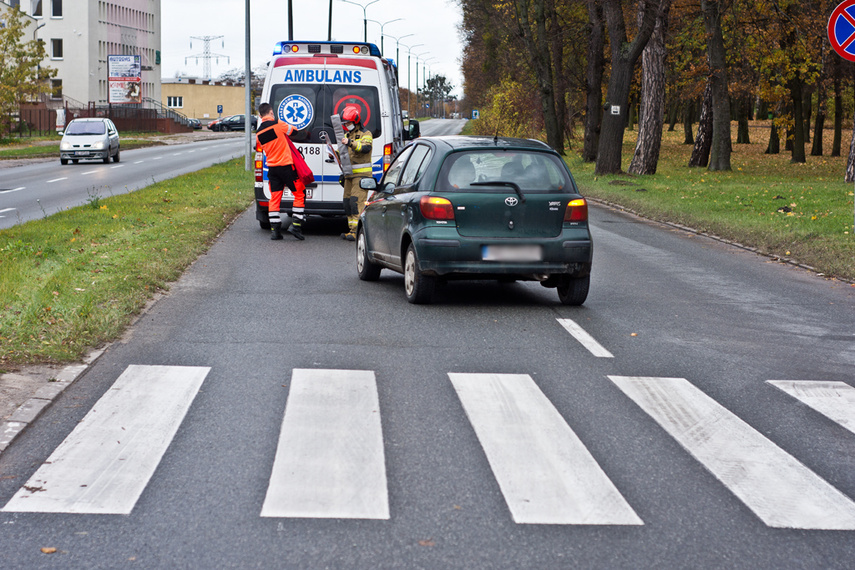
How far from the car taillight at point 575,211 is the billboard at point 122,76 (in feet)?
245

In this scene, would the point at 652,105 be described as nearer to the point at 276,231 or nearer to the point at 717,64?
the point at 717,64

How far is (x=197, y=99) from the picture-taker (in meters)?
143

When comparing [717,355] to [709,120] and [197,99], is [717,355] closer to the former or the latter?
[709,120]

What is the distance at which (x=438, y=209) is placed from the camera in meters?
9.51

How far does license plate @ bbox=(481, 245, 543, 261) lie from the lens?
31.1 ft

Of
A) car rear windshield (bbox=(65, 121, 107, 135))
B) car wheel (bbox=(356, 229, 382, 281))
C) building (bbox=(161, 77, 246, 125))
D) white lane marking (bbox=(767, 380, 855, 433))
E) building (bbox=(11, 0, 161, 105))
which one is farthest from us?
building (bbox=(161, 77, 246, 125))

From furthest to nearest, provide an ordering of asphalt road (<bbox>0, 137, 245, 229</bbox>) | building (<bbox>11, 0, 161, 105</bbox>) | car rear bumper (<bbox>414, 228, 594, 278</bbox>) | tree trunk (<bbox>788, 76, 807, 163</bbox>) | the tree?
building (<bbox>11, 0, 161, 105</bbox>)
the tree
tree trunk (<bbox>788, 76, 807, 163</bbox>)
asphalt road (<bbox>0, 137, 245, 229</bbox>)
car rear bumper (<bbox>414, 228, 594, 278</bbox>)

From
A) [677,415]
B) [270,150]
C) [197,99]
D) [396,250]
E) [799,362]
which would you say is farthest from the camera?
[197,99]

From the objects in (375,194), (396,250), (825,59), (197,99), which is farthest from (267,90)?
(197,99)

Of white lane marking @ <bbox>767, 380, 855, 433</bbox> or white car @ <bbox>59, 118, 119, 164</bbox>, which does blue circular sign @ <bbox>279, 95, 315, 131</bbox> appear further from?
white car @ <bbox>59, 118, 119, 164</bbox>

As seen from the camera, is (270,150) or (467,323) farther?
(270,150)

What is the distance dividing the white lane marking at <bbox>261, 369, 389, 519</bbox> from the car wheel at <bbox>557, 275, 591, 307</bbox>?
11.6 feet

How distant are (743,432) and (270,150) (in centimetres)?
1065

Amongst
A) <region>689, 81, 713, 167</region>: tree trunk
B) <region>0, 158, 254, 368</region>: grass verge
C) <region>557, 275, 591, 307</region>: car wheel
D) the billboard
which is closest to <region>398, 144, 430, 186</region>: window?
<region>557, 275, 591, 307</region>: car wheel
